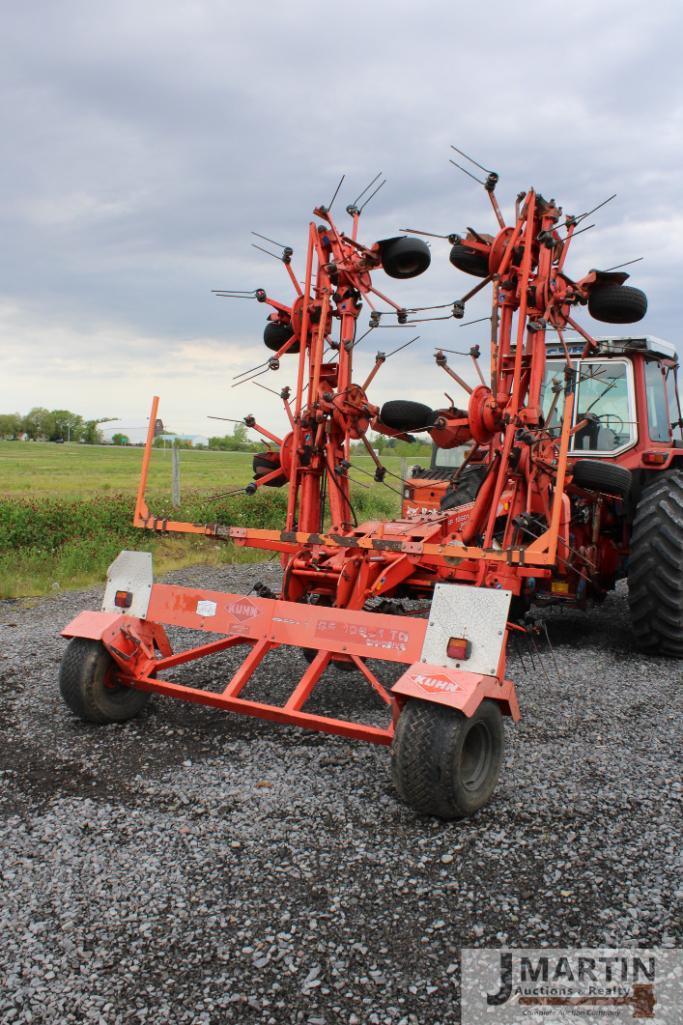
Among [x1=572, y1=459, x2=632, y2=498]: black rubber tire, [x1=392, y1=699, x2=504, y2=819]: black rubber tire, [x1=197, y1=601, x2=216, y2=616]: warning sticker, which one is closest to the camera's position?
[x1=392, y1=699, x2=504, y2=819]: black rubber tire

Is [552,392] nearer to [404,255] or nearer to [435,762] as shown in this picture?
[404,255]

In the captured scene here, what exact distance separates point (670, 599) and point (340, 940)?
14.8 ft

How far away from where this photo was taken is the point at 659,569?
6.30 meters

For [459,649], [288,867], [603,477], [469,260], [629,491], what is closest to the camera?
[288,867]

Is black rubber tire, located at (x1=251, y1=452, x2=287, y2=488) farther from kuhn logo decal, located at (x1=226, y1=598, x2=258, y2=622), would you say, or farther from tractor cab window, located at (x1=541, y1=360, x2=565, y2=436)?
tractor cab window, located at (x1=541, y1=360, x2=565, y2=436)

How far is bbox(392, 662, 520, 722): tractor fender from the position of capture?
3.50m

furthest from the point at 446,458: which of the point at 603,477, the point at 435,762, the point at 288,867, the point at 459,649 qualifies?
the point at 288,867

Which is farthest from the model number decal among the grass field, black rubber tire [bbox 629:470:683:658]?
the grass field

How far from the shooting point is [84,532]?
457 inches

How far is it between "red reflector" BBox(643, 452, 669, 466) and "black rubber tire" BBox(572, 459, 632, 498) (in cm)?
145

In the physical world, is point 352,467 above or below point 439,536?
above

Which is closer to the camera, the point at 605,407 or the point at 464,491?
the point at 605,407

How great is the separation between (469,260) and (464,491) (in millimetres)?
2669

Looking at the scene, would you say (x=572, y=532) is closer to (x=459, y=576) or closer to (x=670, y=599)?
(x=670, y=599)
